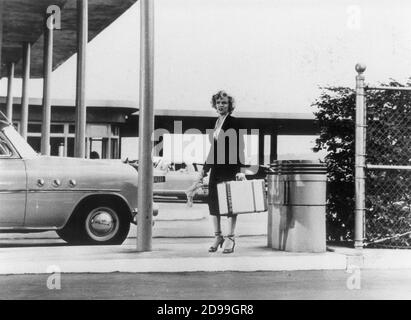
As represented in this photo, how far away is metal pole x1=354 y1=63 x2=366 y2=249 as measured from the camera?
26.5 feet

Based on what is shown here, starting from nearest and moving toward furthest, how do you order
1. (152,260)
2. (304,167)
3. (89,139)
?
(152,260) → (304,167) → (89,139)

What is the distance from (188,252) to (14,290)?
2.33 meters

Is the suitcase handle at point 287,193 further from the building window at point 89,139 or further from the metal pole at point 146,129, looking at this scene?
the building window at point 89,139

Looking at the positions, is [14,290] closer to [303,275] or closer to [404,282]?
[303,275]

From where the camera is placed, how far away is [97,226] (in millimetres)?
8844

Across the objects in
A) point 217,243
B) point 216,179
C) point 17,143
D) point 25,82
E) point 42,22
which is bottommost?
point 217,243

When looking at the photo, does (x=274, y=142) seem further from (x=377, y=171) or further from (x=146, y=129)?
(x=146, y=129)

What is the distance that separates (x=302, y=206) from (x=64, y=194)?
9.94 feet

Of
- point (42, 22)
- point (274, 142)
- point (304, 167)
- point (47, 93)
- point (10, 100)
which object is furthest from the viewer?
point (10, 100)

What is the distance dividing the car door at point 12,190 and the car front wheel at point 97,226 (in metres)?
0.70

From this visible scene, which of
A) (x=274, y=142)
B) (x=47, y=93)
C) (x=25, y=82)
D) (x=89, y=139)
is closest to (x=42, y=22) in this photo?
(x=47, y=93)

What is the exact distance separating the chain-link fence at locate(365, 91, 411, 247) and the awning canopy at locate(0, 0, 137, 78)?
8.33 meters

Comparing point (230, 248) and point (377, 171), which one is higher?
point (377, 171)

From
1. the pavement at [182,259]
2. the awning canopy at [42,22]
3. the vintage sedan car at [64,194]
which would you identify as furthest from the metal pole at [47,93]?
the pavement at [182,259]
